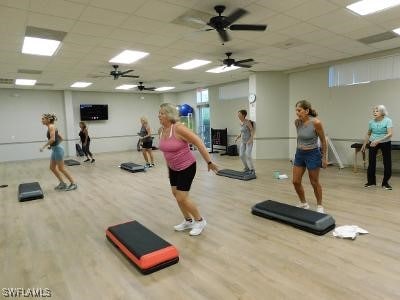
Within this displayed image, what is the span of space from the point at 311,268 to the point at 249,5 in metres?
3.14

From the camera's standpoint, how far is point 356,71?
6.72 metres

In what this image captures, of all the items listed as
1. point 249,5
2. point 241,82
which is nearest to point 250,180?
point 249,5

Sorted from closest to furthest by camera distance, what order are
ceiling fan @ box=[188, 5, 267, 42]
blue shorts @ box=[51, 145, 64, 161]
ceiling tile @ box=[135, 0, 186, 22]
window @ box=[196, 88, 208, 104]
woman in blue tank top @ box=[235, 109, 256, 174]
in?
ceiling tile @ box=[135, 0, 186, 22] → ceiling fan @ box=[188, 5, 267, 42] → blue shorts @ box=[51, 145, 64, 161] → woman in blue tank top @ box=[235, 109, 256, 174] → window @ box=[196, 88, 208, 104]

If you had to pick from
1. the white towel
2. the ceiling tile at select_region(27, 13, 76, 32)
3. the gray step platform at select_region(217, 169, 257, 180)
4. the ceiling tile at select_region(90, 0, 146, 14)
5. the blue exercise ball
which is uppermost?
the ceiling tile at select_region(90, 0, 146, 14)

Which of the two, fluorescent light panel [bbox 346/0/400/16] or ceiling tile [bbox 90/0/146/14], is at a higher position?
ceiling tile [bbox 90/0/146/14]

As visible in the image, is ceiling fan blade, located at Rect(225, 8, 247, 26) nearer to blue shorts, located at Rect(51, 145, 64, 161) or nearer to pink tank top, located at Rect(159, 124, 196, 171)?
pink tank top, located at Rect(159, 124, 196, 171)

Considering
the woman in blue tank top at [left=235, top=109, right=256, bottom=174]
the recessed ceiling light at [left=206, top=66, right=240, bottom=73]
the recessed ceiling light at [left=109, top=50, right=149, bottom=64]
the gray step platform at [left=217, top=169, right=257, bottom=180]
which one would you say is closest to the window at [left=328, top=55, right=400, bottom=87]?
the recessed ceiling light at [left=206, top=66, right=240, bottom=73]

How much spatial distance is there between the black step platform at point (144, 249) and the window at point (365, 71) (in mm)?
6348

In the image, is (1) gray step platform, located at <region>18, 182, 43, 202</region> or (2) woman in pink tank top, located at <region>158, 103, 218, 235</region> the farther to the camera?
(1) gray step platform, located at <region>18, 182, 43, 202</region>

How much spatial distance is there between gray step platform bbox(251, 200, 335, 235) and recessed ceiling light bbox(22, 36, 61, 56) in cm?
448

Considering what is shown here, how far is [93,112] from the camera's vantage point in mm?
11758

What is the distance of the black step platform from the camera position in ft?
7.47

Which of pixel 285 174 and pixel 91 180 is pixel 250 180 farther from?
pixel 91 180

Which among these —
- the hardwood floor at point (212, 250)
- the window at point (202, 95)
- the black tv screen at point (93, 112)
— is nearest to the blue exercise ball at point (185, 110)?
the window at point (202, 95)
